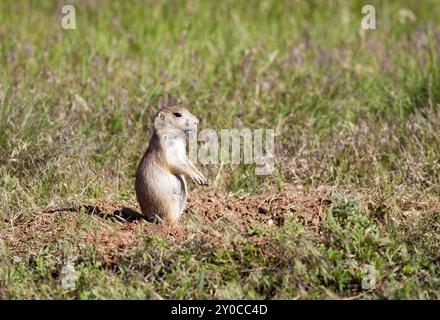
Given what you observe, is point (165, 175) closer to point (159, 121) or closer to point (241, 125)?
point (159, 121)

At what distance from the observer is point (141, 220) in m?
5.65

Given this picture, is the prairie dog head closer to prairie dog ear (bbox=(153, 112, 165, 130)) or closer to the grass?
prairie dog ear (bbox=(153, 112, 165, 130))

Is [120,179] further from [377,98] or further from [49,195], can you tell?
[377,98]

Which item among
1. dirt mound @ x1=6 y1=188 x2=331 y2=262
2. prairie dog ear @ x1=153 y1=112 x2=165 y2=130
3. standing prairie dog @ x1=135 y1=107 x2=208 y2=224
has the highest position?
prairie dog ear @ x1=153 y1=112 x2=165 y2=130

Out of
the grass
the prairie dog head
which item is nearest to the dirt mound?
the grass

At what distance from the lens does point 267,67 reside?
830 centimetres

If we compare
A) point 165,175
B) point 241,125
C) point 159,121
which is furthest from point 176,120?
point 241,125

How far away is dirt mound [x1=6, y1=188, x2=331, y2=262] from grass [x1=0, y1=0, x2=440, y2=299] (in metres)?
0.10

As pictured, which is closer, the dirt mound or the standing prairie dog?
the dirt mound

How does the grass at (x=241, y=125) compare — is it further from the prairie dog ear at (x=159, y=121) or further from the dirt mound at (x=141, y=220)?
the prairie dog ear at (x=159, y=121)

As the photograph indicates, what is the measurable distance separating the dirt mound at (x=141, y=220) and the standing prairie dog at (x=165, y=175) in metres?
0.10

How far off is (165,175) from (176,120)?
14.4 inches

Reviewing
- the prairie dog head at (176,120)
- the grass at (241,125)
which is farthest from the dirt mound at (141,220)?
the prairie dog head at (176,120)

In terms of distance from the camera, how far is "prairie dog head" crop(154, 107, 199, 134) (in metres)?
5.69
